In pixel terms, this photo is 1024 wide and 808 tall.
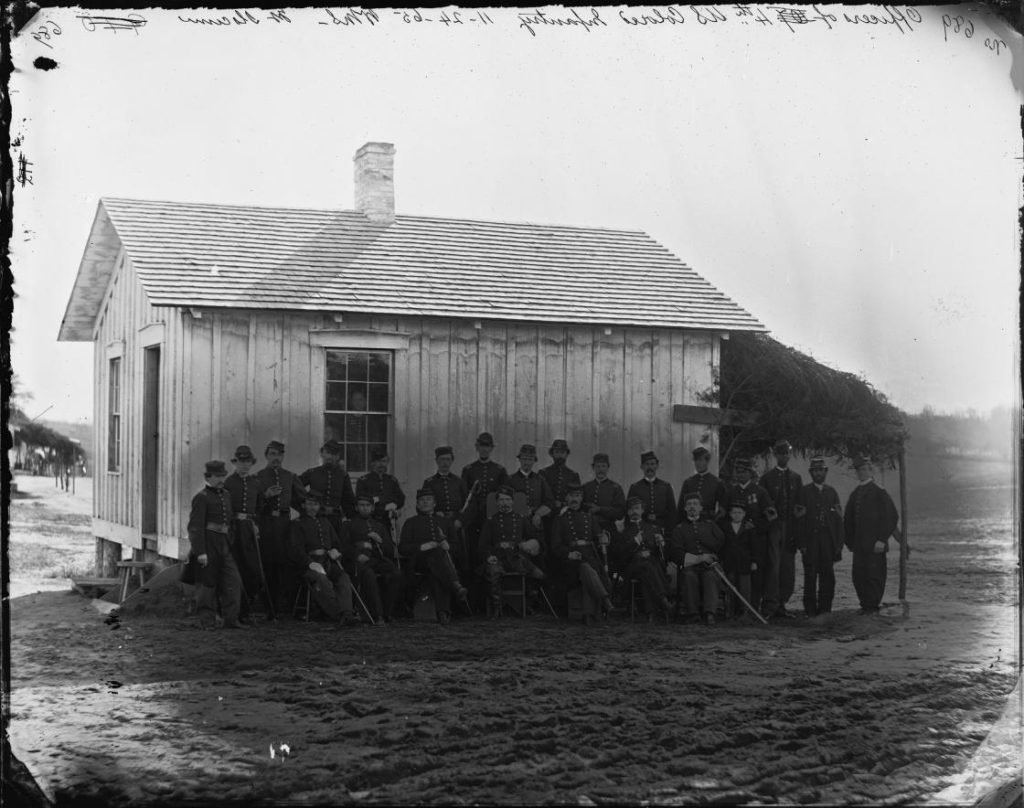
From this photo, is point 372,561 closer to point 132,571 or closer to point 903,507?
point 132,571

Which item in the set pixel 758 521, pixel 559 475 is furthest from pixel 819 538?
pixel 559 475

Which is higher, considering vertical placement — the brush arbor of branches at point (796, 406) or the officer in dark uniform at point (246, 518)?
the brush arbor of branches at point (796, 406)

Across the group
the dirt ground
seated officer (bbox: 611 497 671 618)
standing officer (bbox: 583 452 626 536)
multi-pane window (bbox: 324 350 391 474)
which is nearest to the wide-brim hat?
multi-pane window (bbox: 324 350 391 474)

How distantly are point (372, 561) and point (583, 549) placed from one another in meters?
1.96

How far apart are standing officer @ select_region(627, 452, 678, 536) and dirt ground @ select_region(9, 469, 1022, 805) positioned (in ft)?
3.43

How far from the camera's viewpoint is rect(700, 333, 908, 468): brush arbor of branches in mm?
7898

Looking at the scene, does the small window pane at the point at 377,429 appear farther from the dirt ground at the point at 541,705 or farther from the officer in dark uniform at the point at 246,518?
the dirt ground at the point at 541,705

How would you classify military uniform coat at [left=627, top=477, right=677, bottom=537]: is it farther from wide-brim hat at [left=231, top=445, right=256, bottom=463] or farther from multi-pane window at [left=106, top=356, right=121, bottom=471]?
multi-pane window at [left=106, top=356, right=121, bottom=471]

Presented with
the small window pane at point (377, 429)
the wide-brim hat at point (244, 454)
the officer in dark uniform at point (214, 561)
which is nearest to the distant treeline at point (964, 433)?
the small window pane at point (377, 429)

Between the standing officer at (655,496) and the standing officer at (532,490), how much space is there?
28.3 inches

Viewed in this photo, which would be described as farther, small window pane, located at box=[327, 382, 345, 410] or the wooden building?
the wooden building

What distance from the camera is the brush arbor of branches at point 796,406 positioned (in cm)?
790

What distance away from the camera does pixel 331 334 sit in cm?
809

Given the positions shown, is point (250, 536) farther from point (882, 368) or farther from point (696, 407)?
point (882, 368)
